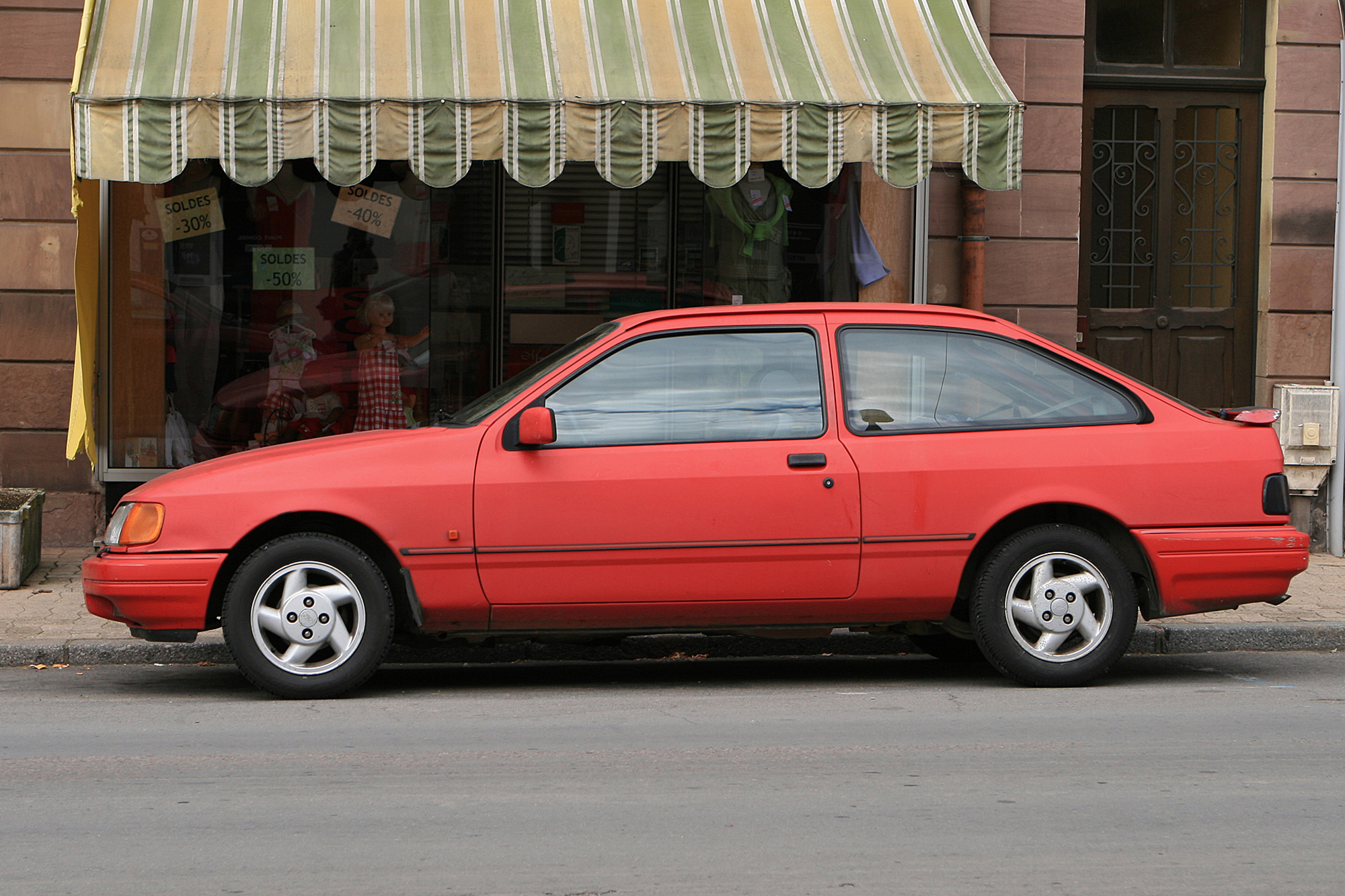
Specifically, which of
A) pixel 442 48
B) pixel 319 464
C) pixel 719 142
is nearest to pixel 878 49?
pixel 719 142

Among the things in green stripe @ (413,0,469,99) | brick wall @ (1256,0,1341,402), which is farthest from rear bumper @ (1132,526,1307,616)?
brick wall @ (1256,0,1341,402)

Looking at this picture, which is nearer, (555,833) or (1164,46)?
(555,833)

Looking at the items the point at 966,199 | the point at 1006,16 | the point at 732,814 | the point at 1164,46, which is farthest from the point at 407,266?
the point at 732,814

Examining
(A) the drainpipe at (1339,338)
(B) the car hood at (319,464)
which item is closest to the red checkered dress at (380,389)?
(B) the car hood at (319,464)

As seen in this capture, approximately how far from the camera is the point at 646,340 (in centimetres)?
640

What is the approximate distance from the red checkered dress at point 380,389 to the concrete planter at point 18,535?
2384 mm

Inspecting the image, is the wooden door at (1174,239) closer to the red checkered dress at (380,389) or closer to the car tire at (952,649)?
the car tire at (952,649)

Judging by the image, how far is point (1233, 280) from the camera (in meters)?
11.6

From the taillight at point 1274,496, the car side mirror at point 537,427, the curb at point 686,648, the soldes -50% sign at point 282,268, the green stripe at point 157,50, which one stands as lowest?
the curb at point 686,648

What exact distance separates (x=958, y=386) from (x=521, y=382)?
1929mm

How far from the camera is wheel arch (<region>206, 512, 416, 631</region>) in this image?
6.16 metres

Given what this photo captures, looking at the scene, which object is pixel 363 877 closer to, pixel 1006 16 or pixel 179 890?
pixel 179 890

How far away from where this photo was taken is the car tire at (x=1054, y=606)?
20.7 feet

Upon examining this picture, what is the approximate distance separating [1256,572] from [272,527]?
422cm
